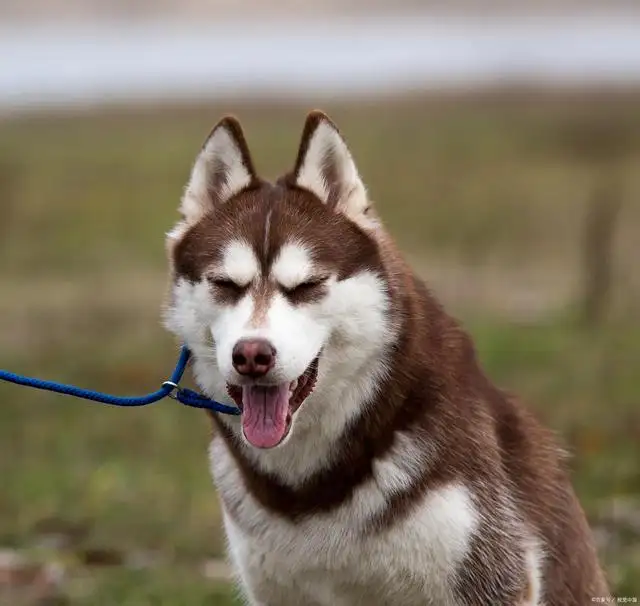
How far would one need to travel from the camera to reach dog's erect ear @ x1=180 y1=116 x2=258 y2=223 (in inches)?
168

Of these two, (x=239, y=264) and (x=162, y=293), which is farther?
(x=162, y=293)

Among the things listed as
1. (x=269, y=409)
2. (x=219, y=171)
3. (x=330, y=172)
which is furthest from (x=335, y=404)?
(x=219, y=171)

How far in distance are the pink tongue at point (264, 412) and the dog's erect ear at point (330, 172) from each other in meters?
0.72

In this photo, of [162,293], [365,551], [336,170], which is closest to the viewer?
[365,551]

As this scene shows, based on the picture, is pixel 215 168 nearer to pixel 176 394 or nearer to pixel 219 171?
pixel 219 171

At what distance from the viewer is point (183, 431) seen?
9297mm

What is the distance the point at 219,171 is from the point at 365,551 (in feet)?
4.66

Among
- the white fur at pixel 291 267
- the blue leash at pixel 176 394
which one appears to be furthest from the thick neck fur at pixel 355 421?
the white fur at pixel 291 267

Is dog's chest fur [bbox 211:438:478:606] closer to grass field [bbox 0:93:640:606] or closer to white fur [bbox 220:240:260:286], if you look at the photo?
white fur [bbox 220:240:260:286]

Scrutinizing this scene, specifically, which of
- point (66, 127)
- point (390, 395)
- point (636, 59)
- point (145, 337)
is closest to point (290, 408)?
point (390, 395)

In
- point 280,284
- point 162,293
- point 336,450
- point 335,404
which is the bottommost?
point 162,293

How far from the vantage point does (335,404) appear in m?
4.11

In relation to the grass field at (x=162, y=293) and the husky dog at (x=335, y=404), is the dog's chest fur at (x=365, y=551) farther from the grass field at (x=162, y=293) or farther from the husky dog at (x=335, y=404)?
the grass field at (x=162, y=293)

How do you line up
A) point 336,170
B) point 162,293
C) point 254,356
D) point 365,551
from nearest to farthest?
1. point 254,356
2. point 365,551
3. point 336,170
4. point 162,293
